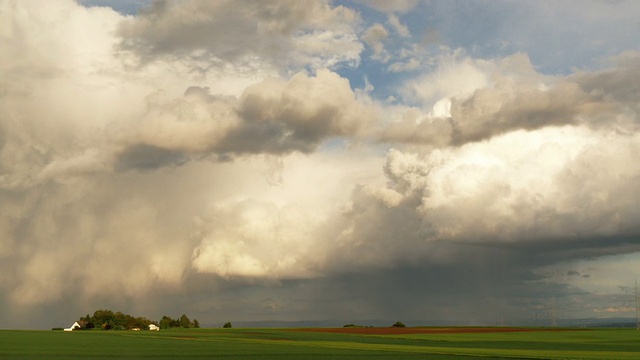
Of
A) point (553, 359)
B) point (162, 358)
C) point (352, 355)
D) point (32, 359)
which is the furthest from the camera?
point (352, 355)

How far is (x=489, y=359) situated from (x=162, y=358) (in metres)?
34.6

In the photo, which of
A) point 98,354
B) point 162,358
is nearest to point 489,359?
point 162,358

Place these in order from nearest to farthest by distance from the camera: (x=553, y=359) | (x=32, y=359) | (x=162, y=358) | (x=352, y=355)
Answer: (x=32, y=359)
(x=162, y=358)
(x=553, y=359)
(x=352, y=355)

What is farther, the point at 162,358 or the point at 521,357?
the point at 521,357

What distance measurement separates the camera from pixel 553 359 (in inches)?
2758

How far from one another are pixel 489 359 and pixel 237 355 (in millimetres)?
27806

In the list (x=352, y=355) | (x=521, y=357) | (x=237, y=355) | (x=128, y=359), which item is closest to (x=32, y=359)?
(x=128, y=359)

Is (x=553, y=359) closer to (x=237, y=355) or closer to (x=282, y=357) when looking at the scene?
(x=282, y=357)

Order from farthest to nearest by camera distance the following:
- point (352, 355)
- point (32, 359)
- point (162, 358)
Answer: point (352, 355) < point (162, 358) < point (32, 359)

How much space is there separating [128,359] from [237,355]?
14.3 m

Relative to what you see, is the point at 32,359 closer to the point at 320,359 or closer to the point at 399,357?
the point at 320,359

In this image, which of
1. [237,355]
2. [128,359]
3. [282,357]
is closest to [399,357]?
[282,357]

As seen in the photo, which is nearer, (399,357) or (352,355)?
(399,357)

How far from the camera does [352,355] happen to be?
249 ft
